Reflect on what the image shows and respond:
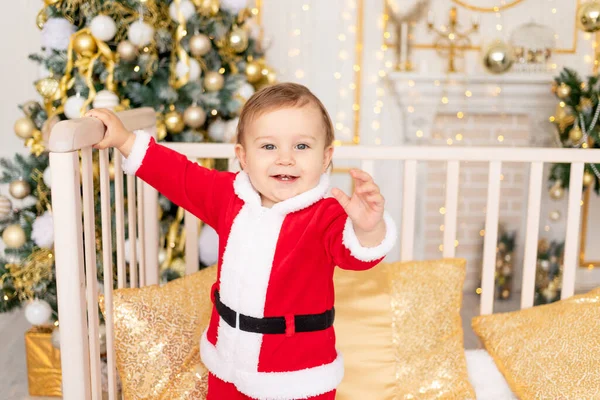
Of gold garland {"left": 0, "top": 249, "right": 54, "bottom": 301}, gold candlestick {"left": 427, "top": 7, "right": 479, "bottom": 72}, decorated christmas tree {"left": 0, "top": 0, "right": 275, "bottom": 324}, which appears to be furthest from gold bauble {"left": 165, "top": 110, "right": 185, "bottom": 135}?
gold candlestick {"left": 427, "top": 7, "right": 479, "bottom": 72}

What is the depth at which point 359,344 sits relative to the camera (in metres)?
1.35

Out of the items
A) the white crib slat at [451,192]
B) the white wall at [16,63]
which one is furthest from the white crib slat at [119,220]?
the white wall at [16,63]

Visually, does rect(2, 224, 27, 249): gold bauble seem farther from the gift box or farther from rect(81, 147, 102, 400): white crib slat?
rect(81, 147, 102, 400): white crib slat

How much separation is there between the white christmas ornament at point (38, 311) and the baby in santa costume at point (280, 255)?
3.00ft

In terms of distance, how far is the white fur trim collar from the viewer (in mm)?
990

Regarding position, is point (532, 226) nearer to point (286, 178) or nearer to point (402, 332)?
point (402, 332)

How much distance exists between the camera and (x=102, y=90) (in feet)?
5.91

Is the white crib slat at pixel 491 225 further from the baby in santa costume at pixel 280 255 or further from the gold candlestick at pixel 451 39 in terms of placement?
the gold candlestick at pixel 451 39

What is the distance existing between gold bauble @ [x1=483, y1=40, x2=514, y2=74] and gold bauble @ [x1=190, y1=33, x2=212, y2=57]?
49.4 inches

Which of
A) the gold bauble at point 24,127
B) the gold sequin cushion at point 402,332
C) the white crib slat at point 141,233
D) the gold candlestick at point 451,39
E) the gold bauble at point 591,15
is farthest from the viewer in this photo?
the gold candlestick at point 451,39

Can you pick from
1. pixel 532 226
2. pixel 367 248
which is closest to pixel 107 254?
pixel 367 248

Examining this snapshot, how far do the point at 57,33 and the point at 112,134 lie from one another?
2.97 ft

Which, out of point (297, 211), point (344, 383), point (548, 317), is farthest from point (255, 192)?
point (548, 317)

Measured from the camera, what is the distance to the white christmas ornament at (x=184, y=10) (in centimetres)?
188
